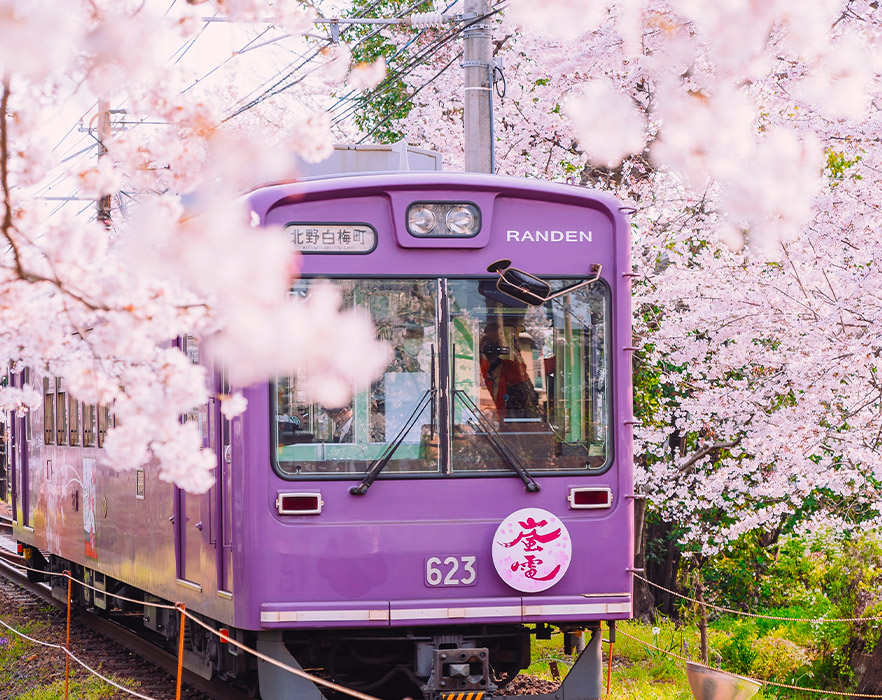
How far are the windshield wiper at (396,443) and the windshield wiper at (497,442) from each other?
13cm

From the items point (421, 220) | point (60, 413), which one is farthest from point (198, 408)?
point (60, 413)

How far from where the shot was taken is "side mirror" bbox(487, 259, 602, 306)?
605cm

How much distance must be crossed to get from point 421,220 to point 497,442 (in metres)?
1.16

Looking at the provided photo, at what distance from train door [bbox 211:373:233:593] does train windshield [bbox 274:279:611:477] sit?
417 mm

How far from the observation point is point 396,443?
19.4 feet

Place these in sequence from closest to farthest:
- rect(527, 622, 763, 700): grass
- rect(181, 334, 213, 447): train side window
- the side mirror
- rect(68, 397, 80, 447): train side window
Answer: the side mirror
rect(181, 334, 213, 447): train side window
rect(527, 622, 763, 700): grass
rect(68, 397, 80, 447): train side window

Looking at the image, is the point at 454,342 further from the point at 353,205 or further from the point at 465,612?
the point at 465,612

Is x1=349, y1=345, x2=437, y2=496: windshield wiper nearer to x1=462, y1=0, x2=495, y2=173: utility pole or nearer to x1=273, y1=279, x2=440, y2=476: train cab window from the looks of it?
x1=273, y1=279, x2=440, y2=476: train cab window

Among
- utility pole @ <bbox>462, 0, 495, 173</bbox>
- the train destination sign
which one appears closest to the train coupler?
the train destination sign

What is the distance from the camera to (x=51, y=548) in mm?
11219

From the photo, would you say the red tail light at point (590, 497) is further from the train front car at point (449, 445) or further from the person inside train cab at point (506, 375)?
the person inside train cab at point (506, 375)

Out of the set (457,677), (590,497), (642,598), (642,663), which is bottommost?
(642,598)

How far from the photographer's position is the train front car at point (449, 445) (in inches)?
230

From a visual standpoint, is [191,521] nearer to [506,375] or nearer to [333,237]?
[333,237]
